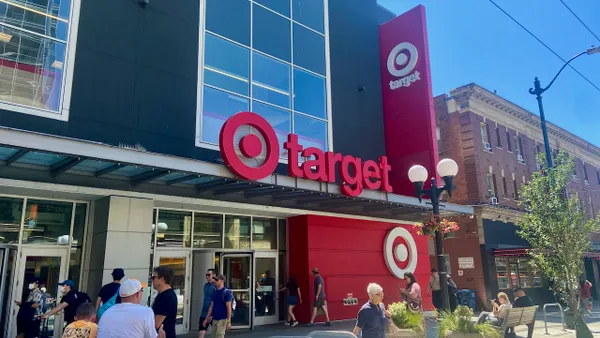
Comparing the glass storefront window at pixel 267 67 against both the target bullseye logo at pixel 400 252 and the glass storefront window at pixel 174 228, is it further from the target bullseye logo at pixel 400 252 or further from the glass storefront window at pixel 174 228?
the target bullseye logo at pixel 400 252

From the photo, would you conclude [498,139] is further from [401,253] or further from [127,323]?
[127,323]

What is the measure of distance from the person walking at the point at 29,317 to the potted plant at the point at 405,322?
6.85 meters

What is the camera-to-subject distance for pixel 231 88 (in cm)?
1357

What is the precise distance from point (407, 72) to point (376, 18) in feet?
10.1

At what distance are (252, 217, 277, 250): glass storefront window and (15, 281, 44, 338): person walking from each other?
21.4ft

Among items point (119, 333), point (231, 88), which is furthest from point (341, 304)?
point (119, 333)

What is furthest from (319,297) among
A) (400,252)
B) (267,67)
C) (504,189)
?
(504,189)

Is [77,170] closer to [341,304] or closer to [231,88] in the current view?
[231,88]

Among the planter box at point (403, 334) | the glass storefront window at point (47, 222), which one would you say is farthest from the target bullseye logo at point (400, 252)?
the glass storefront window at point (47, 222)

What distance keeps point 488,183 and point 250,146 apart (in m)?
18.0

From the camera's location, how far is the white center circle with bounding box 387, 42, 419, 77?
17500 mm

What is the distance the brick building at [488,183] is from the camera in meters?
22.9

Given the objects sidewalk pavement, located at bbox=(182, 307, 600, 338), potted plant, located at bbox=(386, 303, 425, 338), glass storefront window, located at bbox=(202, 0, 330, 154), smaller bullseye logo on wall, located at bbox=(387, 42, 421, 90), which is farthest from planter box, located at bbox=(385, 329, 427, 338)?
smaller bullseye logo on wall, located at bbox=(387, 42, 421, 90)

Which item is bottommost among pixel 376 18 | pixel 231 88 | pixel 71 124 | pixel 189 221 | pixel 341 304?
pixel 341 304
